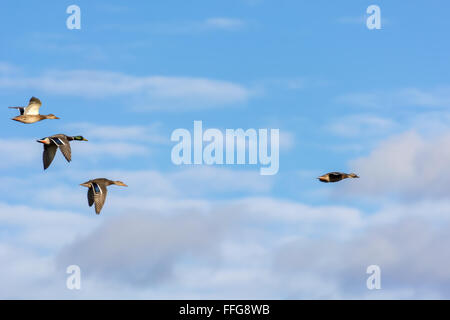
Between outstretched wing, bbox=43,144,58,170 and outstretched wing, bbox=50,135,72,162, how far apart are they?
1091mm

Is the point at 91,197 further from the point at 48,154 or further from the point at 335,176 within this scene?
the point at 335,176

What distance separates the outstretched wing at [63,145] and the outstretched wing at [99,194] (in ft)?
15.7

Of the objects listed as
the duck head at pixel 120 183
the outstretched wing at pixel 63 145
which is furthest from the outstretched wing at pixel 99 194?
the duck head at pixel 120 183

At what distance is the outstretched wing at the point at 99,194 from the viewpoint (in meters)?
74.0

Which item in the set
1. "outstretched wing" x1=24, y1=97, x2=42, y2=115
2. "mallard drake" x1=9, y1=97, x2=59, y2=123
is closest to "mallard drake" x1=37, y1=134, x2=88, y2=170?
"mallard drake" x1=9, y1=97, x2=59, y2=123

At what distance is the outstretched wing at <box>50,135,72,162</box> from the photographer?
264ft

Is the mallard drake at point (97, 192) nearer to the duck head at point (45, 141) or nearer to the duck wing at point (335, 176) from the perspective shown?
the duck head at point (45, 141)

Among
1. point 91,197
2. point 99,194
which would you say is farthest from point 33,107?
point 99,194
